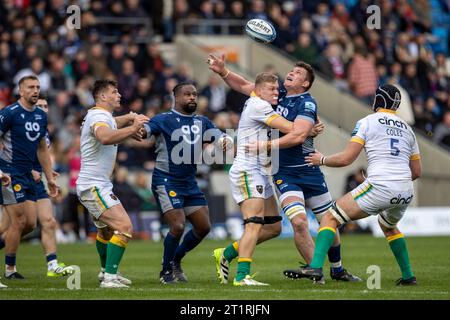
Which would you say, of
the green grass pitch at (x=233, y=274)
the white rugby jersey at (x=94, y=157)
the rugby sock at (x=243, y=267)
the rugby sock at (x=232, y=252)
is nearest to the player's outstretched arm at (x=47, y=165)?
the green grass pitch at (x=233, y=274)

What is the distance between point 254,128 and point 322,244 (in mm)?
1772

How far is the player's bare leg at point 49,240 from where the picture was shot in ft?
49.7

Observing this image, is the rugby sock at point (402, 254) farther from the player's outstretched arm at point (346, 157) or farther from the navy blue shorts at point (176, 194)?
the navy blue shorts at point (176, 194)

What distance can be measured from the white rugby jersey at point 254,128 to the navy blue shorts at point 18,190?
3237mm

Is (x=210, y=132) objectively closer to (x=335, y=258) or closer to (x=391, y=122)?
(x=335, y=258)

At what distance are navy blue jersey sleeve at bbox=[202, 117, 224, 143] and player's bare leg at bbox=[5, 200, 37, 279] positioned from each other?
2733mm

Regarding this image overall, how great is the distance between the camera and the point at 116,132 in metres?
13.2

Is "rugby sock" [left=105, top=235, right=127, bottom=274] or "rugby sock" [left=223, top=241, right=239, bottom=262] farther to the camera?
"rugby sock" [left=223, top=241, right=239, bottom=262]

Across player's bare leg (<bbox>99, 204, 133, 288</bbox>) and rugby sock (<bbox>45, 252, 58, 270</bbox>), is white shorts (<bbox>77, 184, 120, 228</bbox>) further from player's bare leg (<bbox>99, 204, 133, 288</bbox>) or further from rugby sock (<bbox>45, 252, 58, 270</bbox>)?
rugby sock (<bbox>45, 252, 58, 270</bbox>)

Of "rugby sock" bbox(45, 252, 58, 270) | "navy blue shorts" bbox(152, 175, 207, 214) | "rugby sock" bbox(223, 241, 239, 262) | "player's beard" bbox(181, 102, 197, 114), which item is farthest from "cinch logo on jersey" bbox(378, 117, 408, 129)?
"rugby sock" bbox(45, 252, 58, 270)

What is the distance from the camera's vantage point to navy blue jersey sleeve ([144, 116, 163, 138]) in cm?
1412

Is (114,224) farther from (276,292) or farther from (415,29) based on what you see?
(415,29)

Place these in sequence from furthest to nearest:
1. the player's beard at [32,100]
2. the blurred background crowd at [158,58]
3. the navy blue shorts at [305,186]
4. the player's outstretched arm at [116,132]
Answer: the blurred background crowd at [158,58]
the player's beard at [32,100]
the navy blue shorts at [305,186]
the player's outstretched arm at [116,132]

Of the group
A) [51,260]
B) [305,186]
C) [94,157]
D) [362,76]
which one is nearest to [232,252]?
[305,186]
